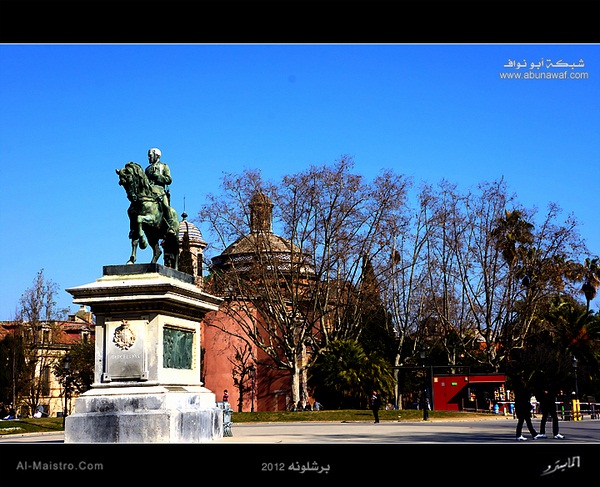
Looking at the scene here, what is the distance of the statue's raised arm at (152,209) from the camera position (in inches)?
614

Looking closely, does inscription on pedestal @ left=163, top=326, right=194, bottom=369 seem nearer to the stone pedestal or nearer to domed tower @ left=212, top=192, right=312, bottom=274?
the stone pedestal

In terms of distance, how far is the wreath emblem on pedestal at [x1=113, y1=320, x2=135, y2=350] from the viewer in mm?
14531

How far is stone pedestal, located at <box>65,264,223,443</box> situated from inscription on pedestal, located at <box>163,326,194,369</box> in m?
0.02

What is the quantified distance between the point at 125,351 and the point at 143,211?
9.42ft

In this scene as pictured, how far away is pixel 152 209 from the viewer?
1577 cm

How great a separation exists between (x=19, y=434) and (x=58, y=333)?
122ft

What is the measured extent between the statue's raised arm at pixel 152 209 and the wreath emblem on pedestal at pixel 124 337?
4.55ft
